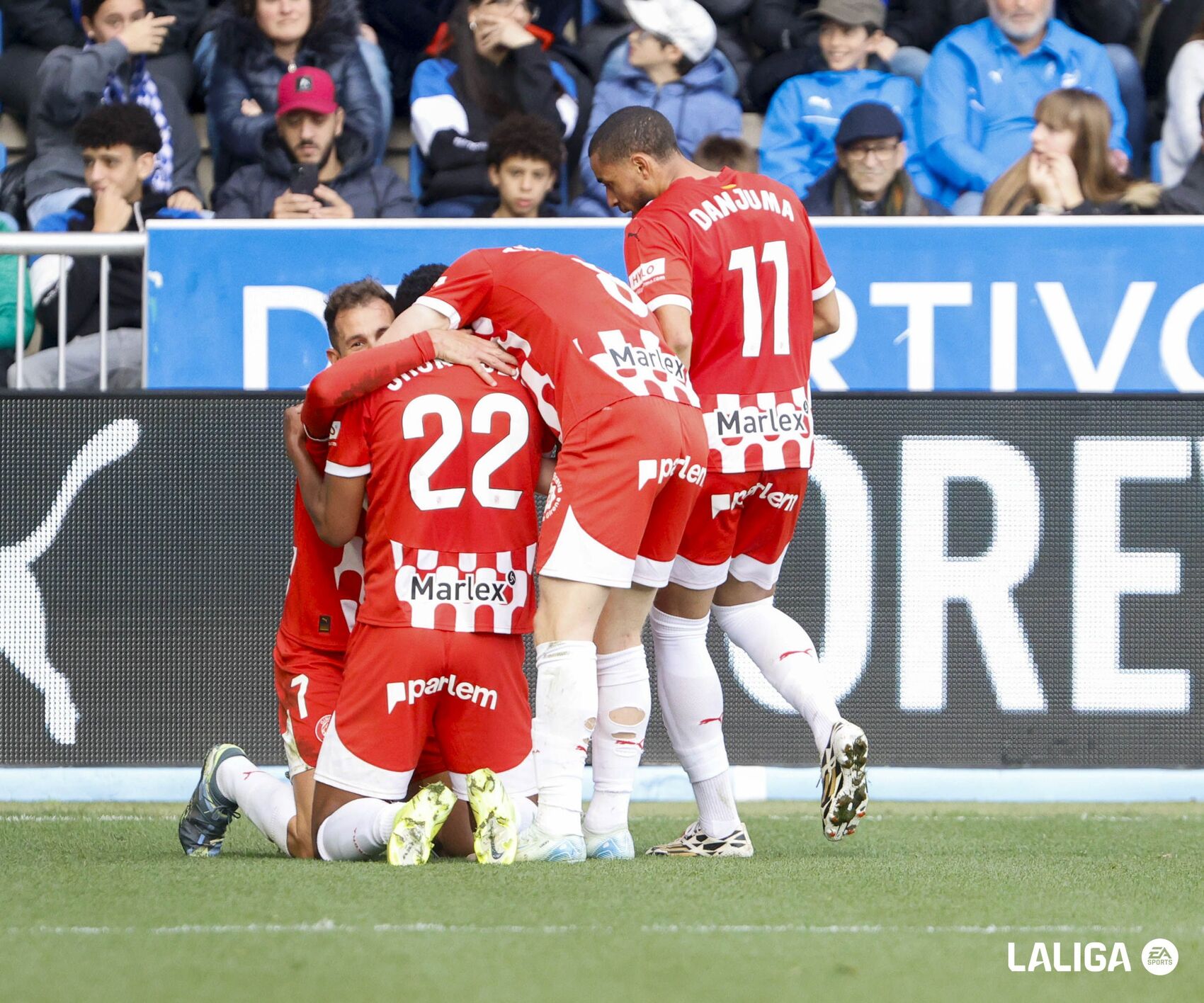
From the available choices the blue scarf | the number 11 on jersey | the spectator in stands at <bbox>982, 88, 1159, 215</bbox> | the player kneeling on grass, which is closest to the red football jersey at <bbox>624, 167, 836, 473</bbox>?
the number 11 on jersey

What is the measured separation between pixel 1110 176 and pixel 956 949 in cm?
546

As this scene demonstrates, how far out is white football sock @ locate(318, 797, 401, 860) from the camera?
3730 mm

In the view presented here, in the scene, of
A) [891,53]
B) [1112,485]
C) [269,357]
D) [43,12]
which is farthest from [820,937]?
[43,12]

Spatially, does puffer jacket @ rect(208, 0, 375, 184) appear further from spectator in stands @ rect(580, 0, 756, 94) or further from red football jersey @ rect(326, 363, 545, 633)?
red football jersey @ rect(326, 363, 545, 633)

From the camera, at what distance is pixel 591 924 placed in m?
2.92

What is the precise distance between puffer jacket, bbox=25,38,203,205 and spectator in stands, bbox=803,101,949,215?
3051 millimetres

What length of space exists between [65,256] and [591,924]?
13.6 feet

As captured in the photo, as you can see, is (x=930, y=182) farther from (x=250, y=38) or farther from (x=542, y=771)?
(x=542, y=771)


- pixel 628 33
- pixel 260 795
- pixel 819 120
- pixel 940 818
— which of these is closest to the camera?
pixel 260 795

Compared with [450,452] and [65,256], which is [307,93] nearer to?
[65,256]

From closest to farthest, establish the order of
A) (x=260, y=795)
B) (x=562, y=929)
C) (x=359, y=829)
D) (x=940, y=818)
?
1. (x=562, y=929)
2. (x=359, y=829)
3. (x=260, y=795)
4. (x=940, y=818)

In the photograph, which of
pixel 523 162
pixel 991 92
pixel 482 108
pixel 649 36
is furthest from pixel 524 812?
pixel 991 92

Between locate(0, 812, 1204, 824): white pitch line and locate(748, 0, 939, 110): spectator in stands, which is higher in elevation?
locate(748, 0, 939, 110): spectator in stands

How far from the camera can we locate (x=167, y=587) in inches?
218
